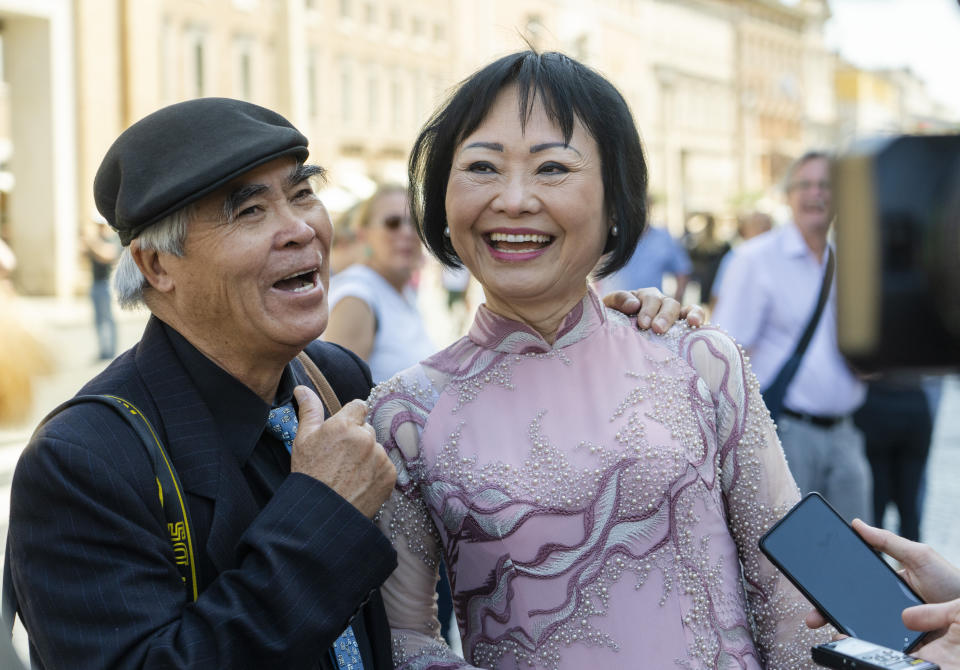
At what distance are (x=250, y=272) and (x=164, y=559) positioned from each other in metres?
0.55

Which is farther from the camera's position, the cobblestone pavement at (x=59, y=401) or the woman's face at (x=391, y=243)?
the woman's face at (x=391, y=243)

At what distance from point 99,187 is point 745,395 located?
1.28 m

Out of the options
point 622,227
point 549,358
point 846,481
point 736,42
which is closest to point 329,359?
point 549,358

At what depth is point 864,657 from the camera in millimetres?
1640

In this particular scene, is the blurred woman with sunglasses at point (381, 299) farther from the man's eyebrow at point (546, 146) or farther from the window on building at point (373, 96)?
the window on building at point (373, 96)

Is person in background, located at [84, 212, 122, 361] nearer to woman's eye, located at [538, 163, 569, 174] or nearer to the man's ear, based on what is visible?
the man's ear

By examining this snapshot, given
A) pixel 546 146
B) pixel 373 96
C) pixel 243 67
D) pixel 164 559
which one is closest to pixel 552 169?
pixel 546 146

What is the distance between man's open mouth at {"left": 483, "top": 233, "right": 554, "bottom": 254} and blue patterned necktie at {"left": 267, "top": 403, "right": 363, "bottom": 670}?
517 mm

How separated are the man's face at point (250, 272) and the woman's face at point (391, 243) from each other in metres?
2.81

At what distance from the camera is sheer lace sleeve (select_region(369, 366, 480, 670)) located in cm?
214

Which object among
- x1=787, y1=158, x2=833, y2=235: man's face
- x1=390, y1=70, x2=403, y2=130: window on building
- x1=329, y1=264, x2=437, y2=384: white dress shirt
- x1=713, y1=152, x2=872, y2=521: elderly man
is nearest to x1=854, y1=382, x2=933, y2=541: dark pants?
x1=713, y1=152, x2=872, y2=521: elderly man

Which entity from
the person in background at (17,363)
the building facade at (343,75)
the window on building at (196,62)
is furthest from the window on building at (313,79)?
the person in background at (17,363)

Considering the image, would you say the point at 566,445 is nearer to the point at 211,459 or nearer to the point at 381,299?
the point at 211,459

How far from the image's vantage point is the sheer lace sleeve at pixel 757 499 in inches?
83.6
